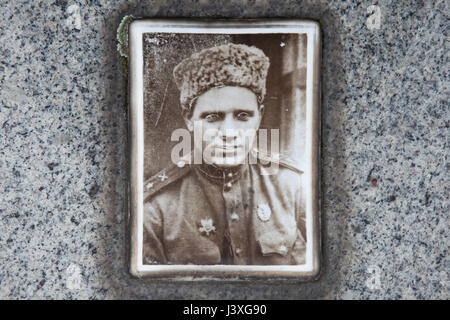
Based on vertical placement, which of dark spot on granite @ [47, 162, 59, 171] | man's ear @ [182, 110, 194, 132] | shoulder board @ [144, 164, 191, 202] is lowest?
shoulder board @ [144, 164, 191, 202]

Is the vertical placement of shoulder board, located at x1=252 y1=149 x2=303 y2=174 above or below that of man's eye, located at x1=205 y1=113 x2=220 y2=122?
below

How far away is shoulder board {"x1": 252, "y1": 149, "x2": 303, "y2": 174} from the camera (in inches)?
23.2

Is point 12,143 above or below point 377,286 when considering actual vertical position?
above

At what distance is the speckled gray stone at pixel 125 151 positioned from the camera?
1.90ft

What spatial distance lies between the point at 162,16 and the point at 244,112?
0.23 meters

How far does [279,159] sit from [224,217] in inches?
6.0

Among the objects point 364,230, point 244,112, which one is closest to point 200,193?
point 244,112

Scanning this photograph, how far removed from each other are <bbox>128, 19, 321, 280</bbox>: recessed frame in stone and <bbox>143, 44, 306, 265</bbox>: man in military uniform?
2 cm

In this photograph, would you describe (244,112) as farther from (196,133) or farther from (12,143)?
(12,143)

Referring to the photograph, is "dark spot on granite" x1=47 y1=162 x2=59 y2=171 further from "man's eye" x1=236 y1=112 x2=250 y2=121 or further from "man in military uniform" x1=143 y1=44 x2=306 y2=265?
"man's eye" x1=236 y1=112 x2=250 y2=121

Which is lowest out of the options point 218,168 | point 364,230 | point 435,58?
point 364,230

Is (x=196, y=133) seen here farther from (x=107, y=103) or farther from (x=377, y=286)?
(x=377, y=286)

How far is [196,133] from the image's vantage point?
1.91ft

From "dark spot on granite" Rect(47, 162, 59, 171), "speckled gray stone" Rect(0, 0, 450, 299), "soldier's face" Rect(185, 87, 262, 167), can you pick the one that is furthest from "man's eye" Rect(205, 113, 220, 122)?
"dark spot on granite" Rect(47, 162, 59, 171)
